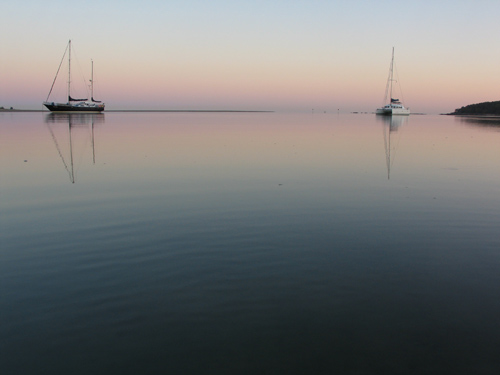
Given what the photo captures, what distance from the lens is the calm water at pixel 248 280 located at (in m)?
5.01

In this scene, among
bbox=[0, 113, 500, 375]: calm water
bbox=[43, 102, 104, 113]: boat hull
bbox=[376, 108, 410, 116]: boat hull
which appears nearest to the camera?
bbox=[0, 113, 500, 375]: calm water

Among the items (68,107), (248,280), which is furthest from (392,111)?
(248,280)

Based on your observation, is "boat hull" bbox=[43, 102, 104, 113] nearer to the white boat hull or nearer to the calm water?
the white boat hull

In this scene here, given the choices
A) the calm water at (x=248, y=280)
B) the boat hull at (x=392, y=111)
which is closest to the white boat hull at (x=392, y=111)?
the boat hull at (x=392, y=111)

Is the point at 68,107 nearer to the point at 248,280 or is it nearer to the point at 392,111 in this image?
the point at 392,111

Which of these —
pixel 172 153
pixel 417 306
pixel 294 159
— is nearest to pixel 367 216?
pixel 417 306

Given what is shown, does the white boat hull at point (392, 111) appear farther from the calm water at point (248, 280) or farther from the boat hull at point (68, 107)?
the calm water at point (248, 280)

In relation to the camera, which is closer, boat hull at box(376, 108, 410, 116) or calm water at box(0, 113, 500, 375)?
calm water at box(0, 113, 500, 375)

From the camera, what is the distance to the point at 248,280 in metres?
7.08

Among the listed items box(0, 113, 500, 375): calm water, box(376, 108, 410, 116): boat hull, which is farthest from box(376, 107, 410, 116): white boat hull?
box(0, 113, 500, 375): calm water

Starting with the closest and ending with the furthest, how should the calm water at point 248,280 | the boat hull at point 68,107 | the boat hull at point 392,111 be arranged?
the calm water at point 248,280 → the boat hull at point 68,107 → the boat hull at point 392,111

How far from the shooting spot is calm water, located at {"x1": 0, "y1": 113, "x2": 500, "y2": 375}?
501cm

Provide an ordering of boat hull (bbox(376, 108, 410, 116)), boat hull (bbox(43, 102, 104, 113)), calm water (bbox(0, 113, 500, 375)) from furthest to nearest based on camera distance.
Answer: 1. boat hull (bbox(376, 108, 410, 116))
2. boat hull (bbox(43, 102, 104, 113))
3. calm water (bbox(0, 113, 500, 375))

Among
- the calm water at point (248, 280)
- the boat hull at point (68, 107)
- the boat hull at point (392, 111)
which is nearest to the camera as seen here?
the calm water at point (248, 280)
